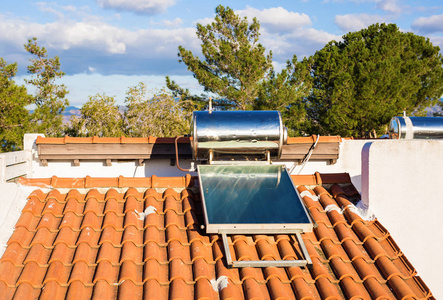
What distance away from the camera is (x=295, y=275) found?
14.7ft

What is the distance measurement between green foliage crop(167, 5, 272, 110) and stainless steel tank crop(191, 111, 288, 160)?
2222 cm

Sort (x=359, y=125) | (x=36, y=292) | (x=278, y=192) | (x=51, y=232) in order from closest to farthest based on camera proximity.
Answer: (x=36, y=292) → (x=51, y=232) → (x=278, y=192) → (x=359, y=125)

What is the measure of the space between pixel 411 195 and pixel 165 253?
3178 millimetres

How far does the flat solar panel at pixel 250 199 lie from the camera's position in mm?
4789

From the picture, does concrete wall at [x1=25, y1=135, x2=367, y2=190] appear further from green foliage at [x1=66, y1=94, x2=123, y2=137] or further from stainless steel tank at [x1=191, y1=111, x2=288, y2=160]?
green foliage at [x1=66, y1=94, x2=123, y2=137]

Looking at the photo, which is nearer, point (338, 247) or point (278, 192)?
point (338, 247)

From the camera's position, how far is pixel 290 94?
1136 inches

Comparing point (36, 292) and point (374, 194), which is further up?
point (374, 194)

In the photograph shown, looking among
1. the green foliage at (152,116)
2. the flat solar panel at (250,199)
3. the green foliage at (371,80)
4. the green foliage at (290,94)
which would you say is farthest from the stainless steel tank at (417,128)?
the green foliage at (371,80)

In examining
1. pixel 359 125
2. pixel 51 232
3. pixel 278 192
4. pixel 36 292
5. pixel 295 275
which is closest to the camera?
pixel 36 292

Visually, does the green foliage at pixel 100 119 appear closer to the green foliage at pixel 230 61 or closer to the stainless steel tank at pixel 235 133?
the green foliage at pixel 230 61

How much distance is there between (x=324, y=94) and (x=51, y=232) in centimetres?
2879

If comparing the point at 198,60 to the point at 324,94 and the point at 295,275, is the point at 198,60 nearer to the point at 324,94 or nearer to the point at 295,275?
the point at 324,94

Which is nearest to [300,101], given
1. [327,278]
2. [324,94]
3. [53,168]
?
[324,94]
